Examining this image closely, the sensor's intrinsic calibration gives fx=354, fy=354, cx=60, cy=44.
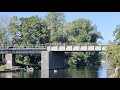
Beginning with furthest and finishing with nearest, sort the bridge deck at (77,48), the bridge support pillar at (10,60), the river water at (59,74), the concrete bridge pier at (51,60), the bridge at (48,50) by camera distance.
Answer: the bridge support pillar at (10,60) → the concrete bridge pier at (51,60) → the bridge at (48,50) → the bridge deck at (77,48) → the river water at (59,74)

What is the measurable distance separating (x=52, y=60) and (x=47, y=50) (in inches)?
54.0

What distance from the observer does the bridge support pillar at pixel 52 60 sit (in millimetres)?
38844

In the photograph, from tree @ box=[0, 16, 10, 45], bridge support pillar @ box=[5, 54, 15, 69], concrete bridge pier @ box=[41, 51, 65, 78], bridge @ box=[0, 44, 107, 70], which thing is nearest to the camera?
bridge @ box=[0, 44, 107, 70]

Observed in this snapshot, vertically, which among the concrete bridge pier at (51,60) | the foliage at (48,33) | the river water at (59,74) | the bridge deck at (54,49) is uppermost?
the foliage at (48,33)

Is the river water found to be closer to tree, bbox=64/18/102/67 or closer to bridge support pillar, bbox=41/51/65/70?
bridge support pillar, bbox=41/51/65/70

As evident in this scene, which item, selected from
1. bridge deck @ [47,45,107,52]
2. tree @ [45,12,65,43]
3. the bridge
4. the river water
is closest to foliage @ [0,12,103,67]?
tree @ [45,12,65,43]

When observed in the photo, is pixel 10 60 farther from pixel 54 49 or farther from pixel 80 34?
pixel 80 34

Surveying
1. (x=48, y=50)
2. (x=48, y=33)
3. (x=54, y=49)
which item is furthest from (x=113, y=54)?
(x=48, y=33)

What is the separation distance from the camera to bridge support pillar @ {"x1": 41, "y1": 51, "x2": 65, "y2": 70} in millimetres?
38844

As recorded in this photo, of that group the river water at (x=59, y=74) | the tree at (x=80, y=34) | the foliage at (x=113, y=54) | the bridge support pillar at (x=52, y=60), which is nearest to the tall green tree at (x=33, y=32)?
the bridge support pillar at (x=52, y=60)

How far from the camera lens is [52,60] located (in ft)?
130

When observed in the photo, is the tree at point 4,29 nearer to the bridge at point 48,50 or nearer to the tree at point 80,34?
the bridge at point 48,50
